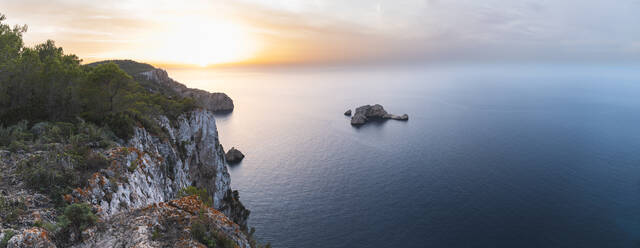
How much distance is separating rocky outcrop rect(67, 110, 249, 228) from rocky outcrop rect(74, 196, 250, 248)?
1.78 meters

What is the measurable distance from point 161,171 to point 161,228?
41.3 feet

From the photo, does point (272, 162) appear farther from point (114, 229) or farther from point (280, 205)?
point (114, 229)

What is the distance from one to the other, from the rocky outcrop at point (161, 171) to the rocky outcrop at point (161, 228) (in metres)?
1.78

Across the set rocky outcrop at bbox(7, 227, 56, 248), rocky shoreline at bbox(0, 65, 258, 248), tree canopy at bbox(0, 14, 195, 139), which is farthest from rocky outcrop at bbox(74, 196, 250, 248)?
tree canopy at bbox(0, 14, 195, 139)

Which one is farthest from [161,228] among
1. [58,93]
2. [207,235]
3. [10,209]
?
[58,93]

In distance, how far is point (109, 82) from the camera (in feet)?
93.8

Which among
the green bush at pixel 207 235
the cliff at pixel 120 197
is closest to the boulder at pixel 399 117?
Result: the cliff at pixel 120 197

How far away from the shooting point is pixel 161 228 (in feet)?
36.1

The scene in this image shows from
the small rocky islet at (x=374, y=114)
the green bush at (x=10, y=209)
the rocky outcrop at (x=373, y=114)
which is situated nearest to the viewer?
the green bush at (x=10, y=209)

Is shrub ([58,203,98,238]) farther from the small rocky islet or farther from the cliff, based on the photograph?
the small rocky islet

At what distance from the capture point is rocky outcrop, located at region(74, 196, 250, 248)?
10.2 metres

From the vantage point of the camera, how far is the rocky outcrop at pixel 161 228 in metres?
10.2

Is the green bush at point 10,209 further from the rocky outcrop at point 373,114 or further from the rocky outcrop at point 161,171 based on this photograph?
the rocky outcrop at point 373,114

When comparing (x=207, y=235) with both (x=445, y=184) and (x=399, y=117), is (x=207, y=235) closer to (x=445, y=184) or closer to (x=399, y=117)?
(x=445, y=184)
